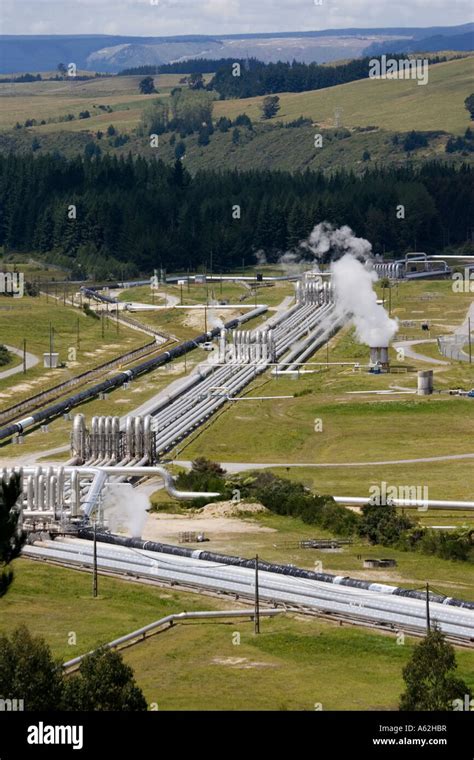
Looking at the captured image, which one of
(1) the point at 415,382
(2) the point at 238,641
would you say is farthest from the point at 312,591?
(1) the point at 415,382

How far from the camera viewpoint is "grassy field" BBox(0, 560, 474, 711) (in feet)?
230

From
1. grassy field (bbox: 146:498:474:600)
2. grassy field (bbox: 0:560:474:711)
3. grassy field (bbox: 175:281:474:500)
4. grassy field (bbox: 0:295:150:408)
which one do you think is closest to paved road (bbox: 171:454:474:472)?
grassy field (bbox: 175:281:474:500)

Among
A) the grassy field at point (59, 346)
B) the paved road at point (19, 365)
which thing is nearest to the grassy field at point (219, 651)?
the grassy field at point (59, 346)

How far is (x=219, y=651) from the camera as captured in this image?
7644 centimetres

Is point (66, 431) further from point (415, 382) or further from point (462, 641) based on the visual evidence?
point (462, 641)

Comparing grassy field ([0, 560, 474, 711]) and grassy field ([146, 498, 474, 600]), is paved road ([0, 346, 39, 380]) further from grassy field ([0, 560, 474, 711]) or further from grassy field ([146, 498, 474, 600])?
grassy field ([0, 560, 474, 711])

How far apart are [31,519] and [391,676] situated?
104ft

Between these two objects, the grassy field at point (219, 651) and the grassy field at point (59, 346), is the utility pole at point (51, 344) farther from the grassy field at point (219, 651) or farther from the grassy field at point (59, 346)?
the grassy field at point (219, 651)

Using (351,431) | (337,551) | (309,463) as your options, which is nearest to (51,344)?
(351,431)

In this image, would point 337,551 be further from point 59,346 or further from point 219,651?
point 59,346

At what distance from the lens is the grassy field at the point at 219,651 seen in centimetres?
7006

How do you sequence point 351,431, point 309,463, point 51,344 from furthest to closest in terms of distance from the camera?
point 51,344
point 351,431
point 309,463

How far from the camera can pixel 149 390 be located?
15475cm

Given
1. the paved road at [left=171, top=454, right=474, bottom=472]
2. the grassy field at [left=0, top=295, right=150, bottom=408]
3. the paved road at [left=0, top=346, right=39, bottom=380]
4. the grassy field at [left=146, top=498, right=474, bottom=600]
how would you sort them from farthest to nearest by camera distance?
the paved road at [left=0, top=346, right=39, bottom=380]
the grassy field at [left=0, top=295, right=150, bottom=408]
the paved road at [left=171, top=454, right=474, bottom=472]
the grassy field at [left=146, top=498, right=474, bottom=600]
